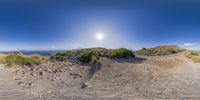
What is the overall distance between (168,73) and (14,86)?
36.4 ft

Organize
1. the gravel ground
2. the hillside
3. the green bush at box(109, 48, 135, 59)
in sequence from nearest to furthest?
the gravel ground, the hillside, the green bush at box(109, 48, 135, 59)

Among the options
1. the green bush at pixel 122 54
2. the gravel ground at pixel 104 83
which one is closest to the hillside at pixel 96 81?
the gravel ground at pixel 104 83

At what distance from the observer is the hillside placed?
45.9 ft

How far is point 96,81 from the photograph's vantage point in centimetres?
1794

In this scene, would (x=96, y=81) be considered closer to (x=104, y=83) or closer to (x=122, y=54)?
(x=104, y=83)

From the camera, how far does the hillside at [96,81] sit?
551 inches

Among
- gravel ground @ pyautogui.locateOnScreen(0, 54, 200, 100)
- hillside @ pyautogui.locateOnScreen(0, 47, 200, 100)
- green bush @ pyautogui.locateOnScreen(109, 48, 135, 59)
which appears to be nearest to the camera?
gravel ground @ pyautogui.locateOnScreen(0, 54, 200, 100)

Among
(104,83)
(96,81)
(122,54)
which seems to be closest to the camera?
(104,83)

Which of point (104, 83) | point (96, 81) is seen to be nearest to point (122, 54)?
point (96, 81)

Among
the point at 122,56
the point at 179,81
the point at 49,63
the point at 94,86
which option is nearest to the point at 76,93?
the point at 94,86

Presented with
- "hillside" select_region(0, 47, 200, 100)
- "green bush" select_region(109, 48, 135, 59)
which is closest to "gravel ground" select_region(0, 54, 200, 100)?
"hillside" select_region(0, 47, 200, 100)

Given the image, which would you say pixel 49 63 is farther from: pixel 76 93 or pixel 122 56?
pixel 76 93

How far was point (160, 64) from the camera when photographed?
24125 millimetres

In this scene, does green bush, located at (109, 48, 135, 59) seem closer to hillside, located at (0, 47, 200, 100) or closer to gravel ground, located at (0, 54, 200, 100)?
hillside, located at (0, 47, 200, 100)
